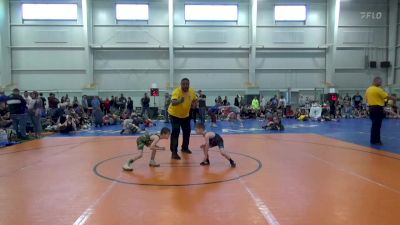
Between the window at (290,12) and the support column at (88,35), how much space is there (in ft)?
41.6

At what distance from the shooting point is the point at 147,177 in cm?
543

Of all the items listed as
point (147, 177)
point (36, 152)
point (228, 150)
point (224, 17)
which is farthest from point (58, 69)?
point (147, 177)

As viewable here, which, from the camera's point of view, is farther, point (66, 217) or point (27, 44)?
point (27, 44)

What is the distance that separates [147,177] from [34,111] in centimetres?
752

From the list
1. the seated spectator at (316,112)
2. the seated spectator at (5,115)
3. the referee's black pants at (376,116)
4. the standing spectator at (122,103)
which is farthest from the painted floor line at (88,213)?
the standing spectator at (122,103)

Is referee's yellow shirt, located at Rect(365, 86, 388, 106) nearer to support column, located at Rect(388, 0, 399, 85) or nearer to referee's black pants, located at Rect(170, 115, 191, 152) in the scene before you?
referee's black pants, located at Rect(170, 115, 191, 152)

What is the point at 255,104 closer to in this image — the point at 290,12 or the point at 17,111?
the point at 290,12

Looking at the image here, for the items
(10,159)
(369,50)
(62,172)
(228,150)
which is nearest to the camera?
(62,172)

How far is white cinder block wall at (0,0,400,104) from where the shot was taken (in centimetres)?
2222

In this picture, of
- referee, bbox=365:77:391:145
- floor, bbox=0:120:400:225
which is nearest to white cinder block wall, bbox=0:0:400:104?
referee, bbox=365:77:391:145

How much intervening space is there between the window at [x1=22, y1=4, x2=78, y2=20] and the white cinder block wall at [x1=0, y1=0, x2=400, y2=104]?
13.3 inches

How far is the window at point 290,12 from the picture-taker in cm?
2345

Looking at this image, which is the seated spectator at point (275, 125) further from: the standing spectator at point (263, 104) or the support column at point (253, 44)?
the support column at point (253, 44)

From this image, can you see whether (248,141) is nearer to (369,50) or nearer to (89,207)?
(89,207)
